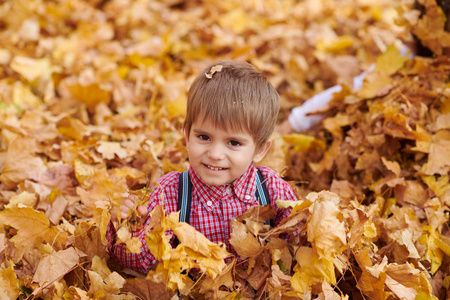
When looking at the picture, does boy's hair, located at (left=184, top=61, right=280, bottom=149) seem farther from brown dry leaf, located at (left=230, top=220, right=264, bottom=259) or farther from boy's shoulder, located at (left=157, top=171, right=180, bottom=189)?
brown dry leaf, located at (left=230, top=220, right=264, bottom=259)

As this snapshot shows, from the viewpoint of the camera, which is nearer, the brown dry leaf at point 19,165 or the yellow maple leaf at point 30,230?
the yellow maple leaf at point 30,230

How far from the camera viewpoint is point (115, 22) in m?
3.59

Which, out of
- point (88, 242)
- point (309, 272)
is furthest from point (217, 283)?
point (88, 242)

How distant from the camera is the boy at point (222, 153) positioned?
1.38 metres

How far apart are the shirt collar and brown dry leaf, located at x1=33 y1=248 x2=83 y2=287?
481 mm

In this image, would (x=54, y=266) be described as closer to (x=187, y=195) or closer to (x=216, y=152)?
(x=187, y=195)

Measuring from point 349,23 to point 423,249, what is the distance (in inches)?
105

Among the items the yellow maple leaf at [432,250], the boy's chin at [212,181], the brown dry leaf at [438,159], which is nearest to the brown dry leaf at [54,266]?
the boy's chin at [212,181]

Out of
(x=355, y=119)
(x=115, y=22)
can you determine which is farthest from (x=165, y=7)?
(x=355, y=119)

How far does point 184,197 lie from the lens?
1.55m

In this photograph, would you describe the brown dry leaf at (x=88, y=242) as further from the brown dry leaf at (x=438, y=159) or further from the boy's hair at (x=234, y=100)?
the brown dry leaf at (x=438, y=159)

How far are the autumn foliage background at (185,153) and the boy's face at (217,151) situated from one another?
17cm

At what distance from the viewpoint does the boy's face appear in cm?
139

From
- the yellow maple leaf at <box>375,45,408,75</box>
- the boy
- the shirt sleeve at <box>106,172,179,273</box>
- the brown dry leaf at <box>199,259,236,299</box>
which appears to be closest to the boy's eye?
the boy
